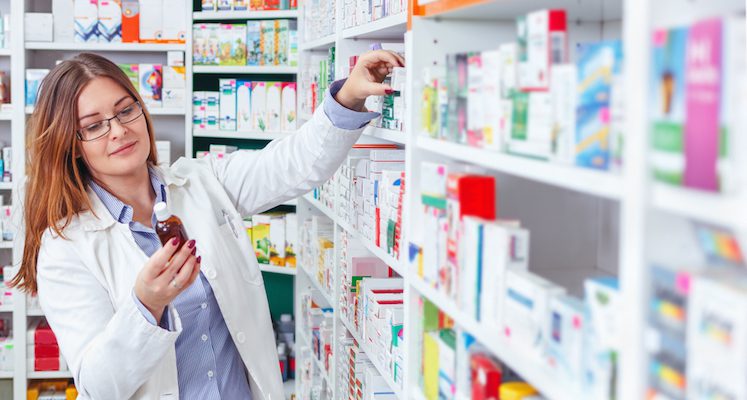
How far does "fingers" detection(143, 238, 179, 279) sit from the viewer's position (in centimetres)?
211

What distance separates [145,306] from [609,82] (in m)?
1.45

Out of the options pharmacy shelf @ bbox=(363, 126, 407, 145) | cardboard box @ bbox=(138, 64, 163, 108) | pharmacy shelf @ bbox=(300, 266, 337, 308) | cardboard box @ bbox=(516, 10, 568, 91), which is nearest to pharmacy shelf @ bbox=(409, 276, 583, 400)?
cardboard box @ bbox=(516, 10, 568, 91)

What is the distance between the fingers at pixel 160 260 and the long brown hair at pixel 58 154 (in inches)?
16.6

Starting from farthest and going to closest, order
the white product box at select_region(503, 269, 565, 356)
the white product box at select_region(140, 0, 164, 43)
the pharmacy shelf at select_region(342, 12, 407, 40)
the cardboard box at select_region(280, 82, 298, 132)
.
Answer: the white product box at select_region(140, 0, 164, 43), the cardboard box at select_region(280, 82, 298, 132), the pharmacy shelf at select_region(342, 12, 407, 40), the white product box at select_region(503, 269, 565, 356)

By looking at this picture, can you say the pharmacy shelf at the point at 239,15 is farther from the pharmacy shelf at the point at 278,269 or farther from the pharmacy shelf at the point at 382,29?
the pharmacy shelf at the point at 382,29

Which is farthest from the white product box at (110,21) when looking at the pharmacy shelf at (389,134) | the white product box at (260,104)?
the pharmacy shelf at (389,134)

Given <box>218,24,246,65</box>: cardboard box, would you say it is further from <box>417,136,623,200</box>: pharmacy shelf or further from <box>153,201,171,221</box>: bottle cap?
<box>417,136,623,200</box>: pharmacy shelf

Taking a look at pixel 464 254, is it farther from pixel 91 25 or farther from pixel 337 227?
pixel 91 25

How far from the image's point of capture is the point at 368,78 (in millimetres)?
2500

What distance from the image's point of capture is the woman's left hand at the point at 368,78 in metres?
2.43

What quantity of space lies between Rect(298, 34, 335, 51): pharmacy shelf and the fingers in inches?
63.1

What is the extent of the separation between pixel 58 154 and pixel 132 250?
331 millimetres

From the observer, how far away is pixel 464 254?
164 centimetres

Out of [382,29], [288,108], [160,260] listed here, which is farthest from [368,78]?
[288,108]
